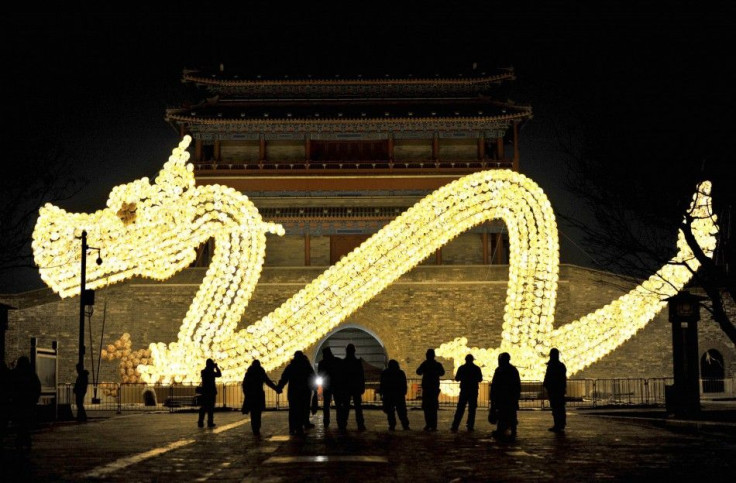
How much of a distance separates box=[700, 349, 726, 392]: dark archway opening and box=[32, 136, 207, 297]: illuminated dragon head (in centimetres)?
1997

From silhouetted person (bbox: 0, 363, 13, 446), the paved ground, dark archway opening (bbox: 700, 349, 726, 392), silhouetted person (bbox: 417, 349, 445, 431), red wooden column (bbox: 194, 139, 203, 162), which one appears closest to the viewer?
the paved ground

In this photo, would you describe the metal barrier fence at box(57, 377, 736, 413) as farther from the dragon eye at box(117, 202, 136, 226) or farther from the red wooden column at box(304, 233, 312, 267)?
the red wooden column at box(304, 233, 312, 267)

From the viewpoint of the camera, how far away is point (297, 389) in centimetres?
1539

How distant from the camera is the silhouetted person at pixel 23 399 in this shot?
12.3 m

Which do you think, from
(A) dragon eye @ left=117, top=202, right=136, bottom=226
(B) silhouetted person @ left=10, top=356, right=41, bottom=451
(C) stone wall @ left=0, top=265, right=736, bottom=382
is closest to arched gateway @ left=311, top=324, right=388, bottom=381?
(C) stone wall @ left=0, top=265, right=736, bottom=382

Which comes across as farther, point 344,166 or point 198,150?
point 198,150

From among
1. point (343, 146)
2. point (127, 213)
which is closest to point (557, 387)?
point (127, 213)

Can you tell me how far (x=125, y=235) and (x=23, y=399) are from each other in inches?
404

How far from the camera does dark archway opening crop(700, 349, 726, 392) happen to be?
3575 cm

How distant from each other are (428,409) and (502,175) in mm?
9636

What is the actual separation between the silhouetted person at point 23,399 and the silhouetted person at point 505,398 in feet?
18.7

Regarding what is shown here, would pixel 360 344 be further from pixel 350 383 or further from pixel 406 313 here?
pixel 350 383

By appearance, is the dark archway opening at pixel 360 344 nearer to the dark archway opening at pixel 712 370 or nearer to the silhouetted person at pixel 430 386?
the dark archway opening at pixel 712 370

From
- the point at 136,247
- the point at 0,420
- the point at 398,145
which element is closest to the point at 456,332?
the point at 398,145
